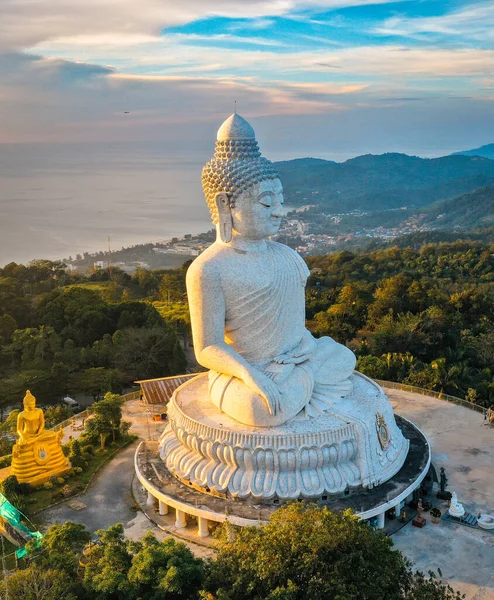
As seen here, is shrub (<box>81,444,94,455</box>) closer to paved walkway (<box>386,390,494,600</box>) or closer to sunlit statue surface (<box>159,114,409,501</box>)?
sunlit statue surface (<box>159,114,409,501</box>)

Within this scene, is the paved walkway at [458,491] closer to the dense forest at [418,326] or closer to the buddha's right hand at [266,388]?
the dense forest at [418,326]

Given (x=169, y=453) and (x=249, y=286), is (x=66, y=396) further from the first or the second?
(x=249, y=286)

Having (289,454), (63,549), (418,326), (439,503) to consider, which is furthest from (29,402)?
(418,326)

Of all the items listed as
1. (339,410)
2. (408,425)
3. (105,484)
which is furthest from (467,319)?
(105,484)

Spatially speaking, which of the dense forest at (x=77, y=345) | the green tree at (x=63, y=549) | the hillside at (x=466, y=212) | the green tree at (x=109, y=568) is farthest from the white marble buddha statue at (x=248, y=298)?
the hillside at (x=466, y=212)

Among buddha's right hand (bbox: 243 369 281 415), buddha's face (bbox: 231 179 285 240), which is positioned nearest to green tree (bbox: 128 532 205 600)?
buddha's right hand (bbox: 243 369 281 415)
